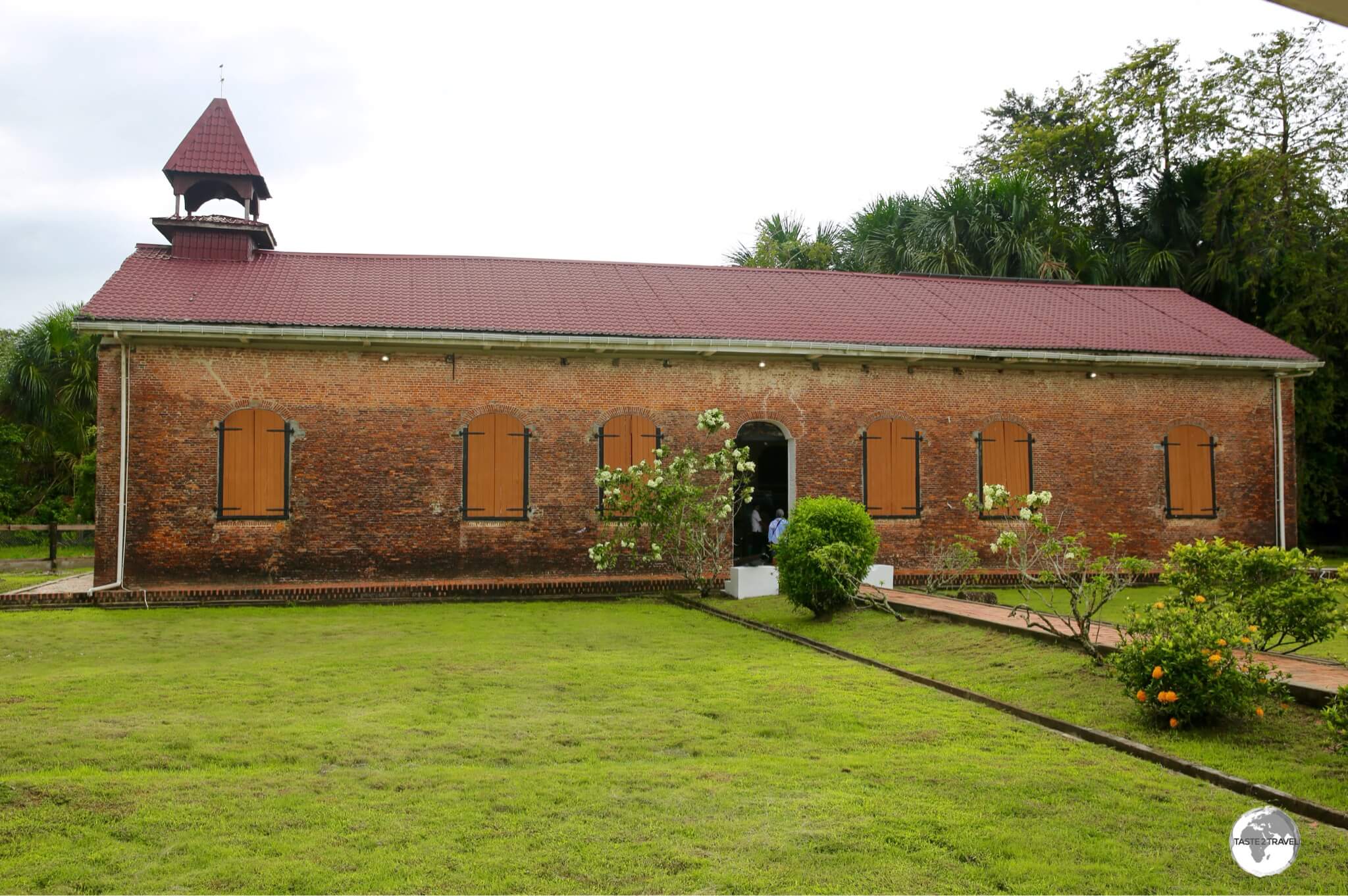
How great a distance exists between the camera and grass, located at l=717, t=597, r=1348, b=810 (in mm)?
5539

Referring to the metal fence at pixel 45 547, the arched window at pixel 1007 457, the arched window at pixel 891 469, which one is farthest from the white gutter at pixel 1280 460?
the metal fence at pixel 45 547

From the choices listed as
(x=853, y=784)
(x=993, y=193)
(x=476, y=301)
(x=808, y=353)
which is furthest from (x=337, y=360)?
(x=993, y=193)

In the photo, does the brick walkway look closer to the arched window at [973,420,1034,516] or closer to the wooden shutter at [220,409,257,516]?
the arched window at [973,420,1034,516]

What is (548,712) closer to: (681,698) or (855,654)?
(681,698)

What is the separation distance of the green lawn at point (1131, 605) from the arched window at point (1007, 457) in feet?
6.22

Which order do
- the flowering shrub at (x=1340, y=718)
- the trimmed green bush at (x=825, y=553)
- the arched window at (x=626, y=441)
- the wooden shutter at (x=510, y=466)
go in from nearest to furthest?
the flowering shrub at (x=1340, y=718)
the trimmed green bush at (x=825, y=553)
the wooden shutter at (x=510, y=466)
the arched window at (x=626, y=441)

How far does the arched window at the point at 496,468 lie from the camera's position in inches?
601

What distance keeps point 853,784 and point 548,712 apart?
2444 mm

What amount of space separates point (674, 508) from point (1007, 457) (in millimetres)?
5709

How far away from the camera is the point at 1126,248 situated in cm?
2675

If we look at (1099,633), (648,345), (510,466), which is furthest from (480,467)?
(1099,633)

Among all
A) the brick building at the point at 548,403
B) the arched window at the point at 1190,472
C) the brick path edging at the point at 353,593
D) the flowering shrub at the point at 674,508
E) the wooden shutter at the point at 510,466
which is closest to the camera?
the brick path edging at the point at 353,593

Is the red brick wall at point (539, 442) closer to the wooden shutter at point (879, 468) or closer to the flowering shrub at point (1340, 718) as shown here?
the wooden shutter at point (879, 468)
